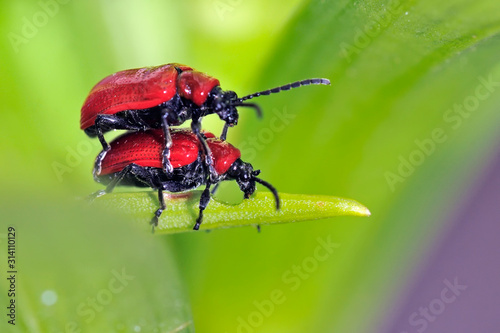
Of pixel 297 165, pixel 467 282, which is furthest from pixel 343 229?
pixel 467 282

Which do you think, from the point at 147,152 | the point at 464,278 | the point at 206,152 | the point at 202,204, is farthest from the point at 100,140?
the point at 464,278

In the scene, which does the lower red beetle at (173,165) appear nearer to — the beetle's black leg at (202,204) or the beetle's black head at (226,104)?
the beetle's black head at (226,104)

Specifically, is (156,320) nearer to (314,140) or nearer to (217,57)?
(314,140)

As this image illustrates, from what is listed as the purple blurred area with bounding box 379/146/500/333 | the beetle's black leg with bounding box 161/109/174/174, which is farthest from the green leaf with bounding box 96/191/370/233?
the purple blurred area with bounding box 379/146/500/333

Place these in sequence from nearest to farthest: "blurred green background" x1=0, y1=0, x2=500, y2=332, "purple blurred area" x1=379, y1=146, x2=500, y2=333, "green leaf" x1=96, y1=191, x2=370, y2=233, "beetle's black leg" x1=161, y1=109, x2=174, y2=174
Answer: "green leaf" x1=96, y1=191, x2=370, y2=233
"blurred green background" x1=0, y1=0, x2=500, y2=332
"beetle's black leg" x1=161, y1=109, x2=174, y2=174
"purple blurred area" x1=379, y1=146, x2=500, y2=333

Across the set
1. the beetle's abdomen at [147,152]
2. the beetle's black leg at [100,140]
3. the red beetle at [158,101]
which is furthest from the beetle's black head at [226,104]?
the beetle's black leg at [100,140]

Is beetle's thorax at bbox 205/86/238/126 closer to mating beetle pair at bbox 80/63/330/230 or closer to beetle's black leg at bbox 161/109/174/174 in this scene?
mating beetle pair at bbox 80/63/330/230
